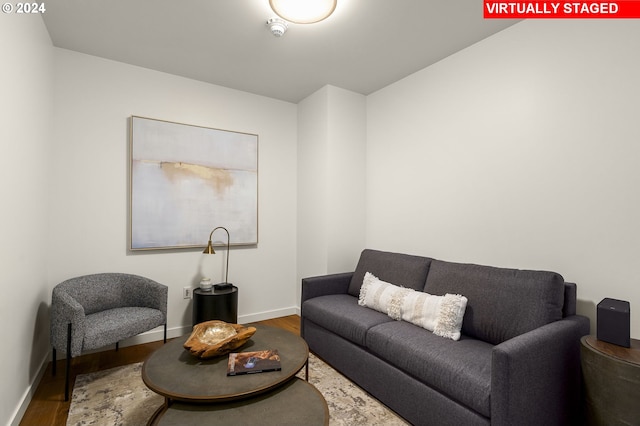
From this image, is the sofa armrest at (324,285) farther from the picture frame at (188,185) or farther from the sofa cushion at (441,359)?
the picture frame at (188,185)

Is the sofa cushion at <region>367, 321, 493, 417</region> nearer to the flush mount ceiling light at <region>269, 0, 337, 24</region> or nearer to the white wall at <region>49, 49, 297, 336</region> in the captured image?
the white wall at <region>49, 49, 297, 336</region>

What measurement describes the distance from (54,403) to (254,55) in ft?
10.0

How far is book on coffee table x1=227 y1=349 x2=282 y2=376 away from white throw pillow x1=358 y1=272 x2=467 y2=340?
1023 millimetres

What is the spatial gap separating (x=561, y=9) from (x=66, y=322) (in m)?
4.00

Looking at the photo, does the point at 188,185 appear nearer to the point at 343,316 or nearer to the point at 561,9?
the point at 343,316

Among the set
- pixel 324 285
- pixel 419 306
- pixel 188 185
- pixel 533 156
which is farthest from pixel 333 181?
pixel 533 156

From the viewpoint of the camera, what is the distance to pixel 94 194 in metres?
2.91

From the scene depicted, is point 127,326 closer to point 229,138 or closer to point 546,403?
point 229,138

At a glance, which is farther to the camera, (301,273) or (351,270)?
Answer: (301,273)

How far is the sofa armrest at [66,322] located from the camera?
2.17 meters

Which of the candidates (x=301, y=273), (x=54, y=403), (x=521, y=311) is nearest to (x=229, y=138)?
(x=301, y=273)

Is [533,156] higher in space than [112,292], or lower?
higher

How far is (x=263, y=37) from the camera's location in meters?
2.60

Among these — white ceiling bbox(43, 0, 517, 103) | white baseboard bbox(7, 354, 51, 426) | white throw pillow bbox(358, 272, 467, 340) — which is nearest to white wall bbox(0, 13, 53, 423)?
white baseboard bbox(7, 354, 51, 426)
